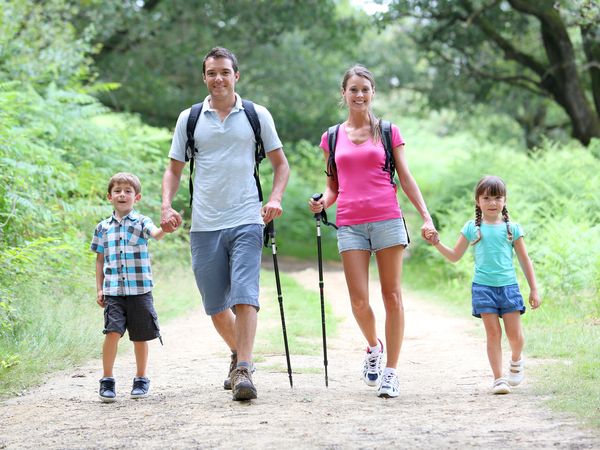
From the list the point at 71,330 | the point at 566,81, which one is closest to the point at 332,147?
the point at 71,330

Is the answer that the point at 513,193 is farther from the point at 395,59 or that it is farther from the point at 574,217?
the point at 395,59

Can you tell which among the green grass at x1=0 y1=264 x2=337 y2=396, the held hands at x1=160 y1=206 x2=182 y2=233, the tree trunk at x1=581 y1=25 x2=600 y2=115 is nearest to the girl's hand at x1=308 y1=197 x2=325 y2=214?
the held hands at x1=160 y1=206 x2=182 y2=233

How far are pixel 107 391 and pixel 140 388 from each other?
0.28 m

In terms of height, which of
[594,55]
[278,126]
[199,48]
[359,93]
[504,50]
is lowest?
[359,93]

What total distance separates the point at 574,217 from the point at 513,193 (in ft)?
7.12

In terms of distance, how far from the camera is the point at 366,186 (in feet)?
22.5

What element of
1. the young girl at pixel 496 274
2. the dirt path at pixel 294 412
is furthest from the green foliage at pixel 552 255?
the dirt path at pixel 294 412

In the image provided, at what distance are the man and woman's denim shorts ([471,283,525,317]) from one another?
159cm

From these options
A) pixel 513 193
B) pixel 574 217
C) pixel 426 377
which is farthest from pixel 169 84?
pixel 426 377

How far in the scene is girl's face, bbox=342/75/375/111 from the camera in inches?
275

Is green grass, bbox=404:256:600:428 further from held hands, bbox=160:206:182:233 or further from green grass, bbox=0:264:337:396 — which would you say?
held hands, bbox=160:206:182:233

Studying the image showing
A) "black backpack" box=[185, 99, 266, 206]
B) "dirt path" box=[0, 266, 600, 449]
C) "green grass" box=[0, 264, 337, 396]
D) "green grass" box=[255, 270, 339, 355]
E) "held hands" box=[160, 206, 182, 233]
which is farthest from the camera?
"green grass" box=[255, 270, 339, 355]

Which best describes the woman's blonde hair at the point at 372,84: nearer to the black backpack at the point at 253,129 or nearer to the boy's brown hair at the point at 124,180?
the black backpack at the point at 253,129

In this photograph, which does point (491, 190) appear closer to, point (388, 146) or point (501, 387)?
point (388, 146)
